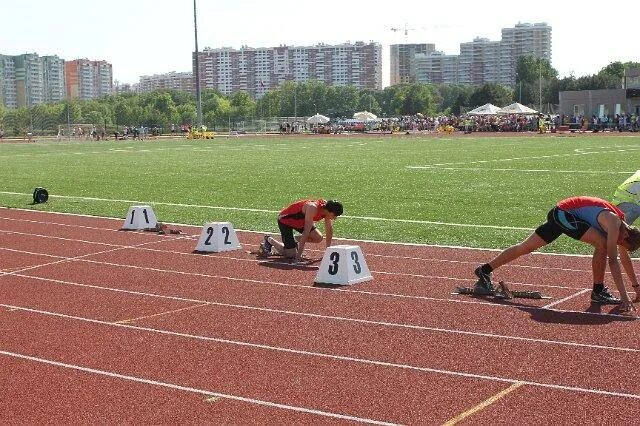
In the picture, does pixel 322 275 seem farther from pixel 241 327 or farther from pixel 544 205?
pixel 544 205

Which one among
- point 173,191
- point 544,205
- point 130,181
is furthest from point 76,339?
point 130,181

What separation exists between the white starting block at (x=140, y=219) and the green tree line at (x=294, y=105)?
96131mm

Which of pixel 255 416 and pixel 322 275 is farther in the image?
pixel 322 275

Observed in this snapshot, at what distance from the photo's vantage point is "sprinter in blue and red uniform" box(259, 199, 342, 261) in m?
12.5

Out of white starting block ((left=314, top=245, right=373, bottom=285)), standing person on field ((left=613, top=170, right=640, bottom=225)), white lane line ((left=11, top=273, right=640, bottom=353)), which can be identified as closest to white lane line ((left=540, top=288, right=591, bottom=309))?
standing person on field ((left=613, top=170, right=640, bottom=225))

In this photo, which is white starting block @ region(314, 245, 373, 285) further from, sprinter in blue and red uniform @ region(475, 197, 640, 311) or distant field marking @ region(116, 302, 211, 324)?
sprinter in blue and red uniform @ region(475, 197, 640, 311)

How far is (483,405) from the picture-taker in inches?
249

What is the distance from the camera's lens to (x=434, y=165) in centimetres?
3269

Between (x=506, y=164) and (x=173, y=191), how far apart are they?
1296 cm

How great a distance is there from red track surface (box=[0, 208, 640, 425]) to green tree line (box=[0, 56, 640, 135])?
10231 centimetres

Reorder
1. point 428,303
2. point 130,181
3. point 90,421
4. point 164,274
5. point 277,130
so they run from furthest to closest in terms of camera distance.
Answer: point 277,130 → point 130,181 → point 164,274 → point 428,303 → point 90,421

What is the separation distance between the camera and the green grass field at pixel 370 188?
16.5 m

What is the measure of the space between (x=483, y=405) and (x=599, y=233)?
139 inches

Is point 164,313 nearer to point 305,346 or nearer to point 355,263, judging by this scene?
point 305,346
